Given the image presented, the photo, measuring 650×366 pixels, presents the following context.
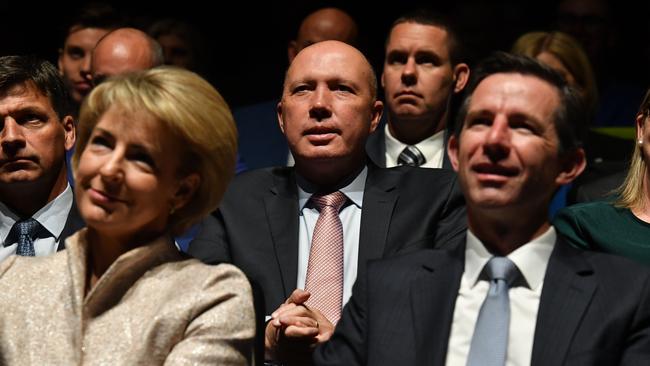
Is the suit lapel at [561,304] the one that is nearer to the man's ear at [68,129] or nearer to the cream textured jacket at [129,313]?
the cream textured jacket at [129,313]

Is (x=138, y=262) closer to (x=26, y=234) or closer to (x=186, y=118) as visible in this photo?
(x=186, y=118)

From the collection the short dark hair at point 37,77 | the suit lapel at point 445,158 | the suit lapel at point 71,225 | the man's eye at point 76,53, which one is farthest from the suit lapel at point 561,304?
the man's eye at point 76,53

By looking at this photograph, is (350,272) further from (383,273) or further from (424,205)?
(383,273)

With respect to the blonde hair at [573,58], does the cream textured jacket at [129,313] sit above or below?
above

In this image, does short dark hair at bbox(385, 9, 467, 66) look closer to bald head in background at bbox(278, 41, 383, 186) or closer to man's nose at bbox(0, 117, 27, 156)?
bald head in background at bbox(278, 41, 383, 186)

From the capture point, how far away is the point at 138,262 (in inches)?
94.0

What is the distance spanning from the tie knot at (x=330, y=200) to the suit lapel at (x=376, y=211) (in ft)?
0.21

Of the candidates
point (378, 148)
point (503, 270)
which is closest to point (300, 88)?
point (378, 148)

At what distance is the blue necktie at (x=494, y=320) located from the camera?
233cm

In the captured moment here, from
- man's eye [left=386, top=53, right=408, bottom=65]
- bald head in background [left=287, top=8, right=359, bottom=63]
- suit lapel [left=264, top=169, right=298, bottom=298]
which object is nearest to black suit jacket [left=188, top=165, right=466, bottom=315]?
suit lapel [left=264, top=169, right=298, bottom=298]

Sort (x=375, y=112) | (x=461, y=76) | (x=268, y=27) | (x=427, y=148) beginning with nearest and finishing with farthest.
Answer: (x=375, y=112) → (x=427, y=148) → (x=461, y=76) → (x=268, y=27)

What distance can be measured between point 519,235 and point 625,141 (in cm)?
188

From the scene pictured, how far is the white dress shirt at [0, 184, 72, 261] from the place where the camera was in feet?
10.6

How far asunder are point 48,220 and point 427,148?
52.3 inches
